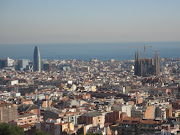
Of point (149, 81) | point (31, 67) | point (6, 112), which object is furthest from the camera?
point (31, 67)

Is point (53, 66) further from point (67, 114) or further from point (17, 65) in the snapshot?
point (67, 114)

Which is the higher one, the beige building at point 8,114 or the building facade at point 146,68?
the beige building at point 8,114

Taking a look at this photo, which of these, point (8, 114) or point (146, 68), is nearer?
point (8, 114)

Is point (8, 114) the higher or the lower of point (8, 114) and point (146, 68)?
the higher

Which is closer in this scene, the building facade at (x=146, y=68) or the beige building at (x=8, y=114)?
the beige building at (x=8, y=114)

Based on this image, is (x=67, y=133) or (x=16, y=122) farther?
(x=16, y=122)

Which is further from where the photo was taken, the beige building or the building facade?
the building facade

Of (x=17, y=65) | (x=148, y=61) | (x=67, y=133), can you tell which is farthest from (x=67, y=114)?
(x=17, y=65)

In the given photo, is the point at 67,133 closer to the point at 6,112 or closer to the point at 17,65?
the point at 6,112

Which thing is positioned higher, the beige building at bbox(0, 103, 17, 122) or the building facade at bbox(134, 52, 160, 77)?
the beige building at bbox(0, 103, 17, 122)

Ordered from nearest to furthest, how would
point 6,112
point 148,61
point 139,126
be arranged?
point 139,126, point 6,112, point 148,61
